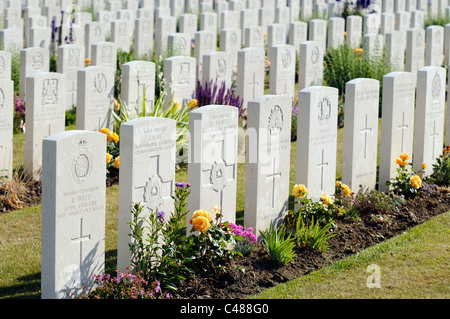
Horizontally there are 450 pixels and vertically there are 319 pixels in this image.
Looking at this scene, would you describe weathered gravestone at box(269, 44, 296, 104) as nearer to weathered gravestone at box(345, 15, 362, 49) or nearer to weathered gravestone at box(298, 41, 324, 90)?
weathered gravestone at box(298, 41, 324, 90)

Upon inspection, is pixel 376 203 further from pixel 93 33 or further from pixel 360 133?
pixel 93 33

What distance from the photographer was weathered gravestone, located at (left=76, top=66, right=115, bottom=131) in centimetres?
953

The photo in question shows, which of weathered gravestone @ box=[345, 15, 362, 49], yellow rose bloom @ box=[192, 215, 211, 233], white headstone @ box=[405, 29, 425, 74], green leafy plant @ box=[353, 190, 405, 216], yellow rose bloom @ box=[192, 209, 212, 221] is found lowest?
green leafy plant @ box=[353, 190, 405, 216]

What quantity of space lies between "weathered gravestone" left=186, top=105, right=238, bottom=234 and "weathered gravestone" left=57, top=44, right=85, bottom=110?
5037 millimetres

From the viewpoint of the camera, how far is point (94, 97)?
31.8 feet

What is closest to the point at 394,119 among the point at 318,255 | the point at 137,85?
the point at 318,255

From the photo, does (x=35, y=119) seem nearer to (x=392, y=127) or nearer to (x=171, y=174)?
(x=171, y=174)

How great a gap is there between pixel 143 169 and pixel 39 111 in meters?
3.12

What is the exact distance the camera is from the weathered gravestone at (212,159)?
6.76 meters

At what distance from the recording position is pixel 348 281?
6379 millimetres

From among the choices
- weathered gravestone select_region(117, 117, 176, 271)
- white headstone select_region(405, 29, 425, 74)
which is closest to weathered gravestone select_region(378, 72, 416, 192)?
weathered gravestone select_region(117, 117, 176, 271)

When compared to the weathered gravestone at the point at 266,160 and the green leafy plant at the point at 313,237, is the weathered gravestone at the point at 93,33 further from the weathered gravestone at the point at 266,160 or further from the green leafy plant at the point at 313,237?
the green leafy plant at the point at 313,237

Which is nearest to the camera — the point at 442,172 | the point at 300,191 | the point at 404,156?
the point at 300,191
